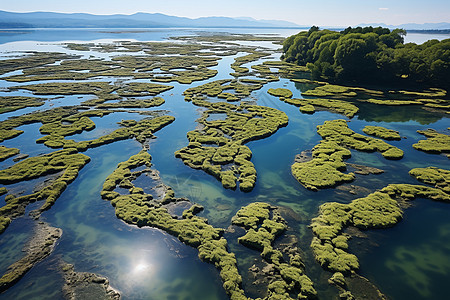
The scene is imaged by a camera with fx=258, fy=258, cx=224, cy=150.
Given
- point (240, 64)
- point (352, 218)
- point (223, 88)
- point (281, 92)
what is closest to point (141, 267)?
point (352, 218)

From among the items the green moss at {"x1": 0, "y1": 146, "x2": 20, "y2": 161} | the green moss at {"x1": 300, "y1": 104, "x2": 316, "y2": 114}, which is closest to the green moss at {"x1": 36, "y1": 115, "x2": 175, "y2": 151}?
the green moss at {"x1": 0, "y1": 146, "x2": 20, "y2": 161}

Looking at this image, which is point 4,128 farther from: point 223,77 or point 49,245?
point 223,77

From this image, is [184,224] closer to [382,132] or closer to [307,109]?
→ [382,132]

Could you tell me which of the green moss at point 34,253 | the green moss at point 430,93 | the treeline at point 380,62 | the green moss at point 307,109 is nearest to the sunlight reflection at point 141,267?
the green moss at point 34,253

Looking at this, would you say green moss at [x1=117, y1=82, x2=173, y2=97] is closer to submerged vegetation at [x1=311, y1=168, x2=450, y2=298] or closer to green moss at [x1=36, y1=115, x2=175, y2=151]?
green moss at [x1=36, y1=115, x2=175, y2=151]

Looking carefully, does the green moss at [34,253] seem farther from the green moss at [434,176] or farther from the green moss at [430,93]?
the green moss at [430,93]

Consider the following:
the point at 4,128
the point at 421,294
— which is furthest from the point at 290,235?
the point at 4,128
